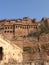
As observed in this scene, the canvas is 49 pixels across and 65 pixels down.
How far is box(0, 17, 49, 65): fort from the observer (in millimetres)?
39188

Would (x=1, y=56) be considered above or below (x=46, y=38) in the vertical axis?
below

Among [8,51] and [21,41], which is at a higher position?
[21,41]

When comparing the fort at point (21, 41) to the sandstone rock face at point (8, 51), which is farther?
the fort at point (21, 41)

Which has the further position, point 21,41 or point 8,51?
point 21,41

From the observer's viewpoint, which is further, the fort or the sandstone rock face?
the fort

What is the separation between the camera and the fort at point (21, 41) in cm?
3919

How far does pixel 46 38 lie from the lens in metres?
54.8

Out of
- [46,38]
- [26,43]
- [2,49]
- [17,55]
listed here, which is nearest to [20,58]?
[17,55]

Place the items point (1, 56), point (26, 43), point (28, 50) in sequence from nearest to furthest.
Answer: point (1, 56) → point (28, 50) → point (26, 43)

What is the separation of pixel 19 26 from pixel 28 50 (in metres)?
21.2

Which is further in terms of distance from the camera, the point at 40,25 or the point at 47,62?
the point at 40,25

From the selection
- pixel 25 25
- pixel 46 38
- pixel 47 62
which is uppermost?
pixel 25 25

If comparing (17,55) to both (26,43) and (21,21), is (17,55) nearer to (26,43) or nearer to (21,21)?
(26,43)

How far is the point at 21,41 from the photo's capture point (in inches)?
2036
